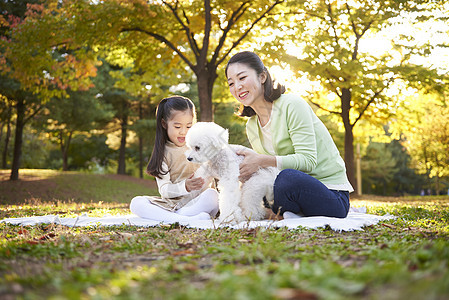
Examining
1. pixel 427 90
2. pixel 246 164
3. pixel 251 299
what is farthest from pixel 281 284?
pixel 427 90

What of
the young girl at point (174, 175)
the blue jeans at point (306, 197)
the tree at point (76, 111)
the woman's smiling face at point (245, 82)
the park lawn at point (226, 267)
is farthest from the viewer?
the tree at point (76, 111)

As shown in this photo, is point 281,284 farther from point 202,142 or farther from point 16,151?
point 16,151

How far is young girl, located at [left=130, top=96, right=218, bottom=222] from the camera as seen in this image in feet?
14.3

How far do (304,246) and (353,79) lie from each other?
333 inches

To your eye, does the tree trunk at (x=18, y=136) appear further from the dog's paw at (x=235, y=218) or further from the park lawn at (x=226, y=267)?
the dog's paw at (x=235, y=218)

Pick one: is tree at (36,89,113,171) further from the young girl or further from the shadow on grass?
the young girl

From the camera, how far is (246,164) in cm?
368

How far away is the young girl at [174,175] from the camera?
4.35 meters

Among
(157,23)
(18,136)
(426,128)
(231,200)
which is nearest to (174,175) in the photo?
(231,200)

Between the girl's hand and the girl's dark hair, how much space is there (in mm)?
399

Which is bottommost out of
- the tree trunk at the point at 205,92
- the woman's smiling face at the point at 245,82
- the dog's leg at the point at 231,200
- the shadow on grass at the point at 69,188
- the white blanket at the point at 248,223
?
the shadow on grass at the point at 69,188

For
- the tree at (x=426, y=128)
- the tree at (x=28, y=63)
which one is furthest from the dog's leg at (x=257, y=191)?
the tree at (x=426, y=128)

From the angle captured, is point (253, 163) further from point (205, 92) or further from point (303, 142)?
point (205, 92)

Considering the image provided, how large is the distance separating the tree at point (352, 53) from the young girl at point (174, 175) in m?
5.37
